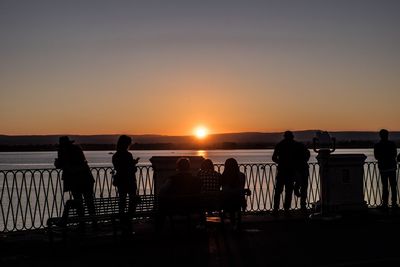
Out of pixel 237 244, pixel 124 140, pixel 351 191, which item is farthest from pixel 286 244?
pixel 351 191

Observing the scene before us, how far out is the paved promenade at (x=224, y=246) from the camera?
1007cm

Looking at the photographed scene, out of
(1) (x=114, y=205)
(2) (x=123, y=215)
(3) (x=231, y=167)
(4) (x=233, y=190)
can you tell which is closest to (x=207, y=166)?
(3) (x=231, y=167)

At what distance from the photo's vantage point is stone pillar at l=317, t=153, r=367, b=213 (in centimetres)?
1538

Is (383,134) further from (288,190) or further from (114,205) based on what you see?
(114,205)

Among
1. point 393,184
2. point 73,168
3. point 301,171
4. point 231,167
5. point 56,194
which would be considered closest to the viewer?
point 73,168

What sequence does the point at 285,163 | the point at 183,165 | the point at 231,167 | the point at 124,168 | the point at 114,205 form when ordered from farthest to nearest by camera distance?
1. the point at 285,163
2. the point at 231,167
3. the point at 124,168
4. the point at 183,165
5. the point at 114,205

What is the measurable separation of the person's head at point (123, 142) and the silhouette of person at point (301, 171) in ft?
13.5

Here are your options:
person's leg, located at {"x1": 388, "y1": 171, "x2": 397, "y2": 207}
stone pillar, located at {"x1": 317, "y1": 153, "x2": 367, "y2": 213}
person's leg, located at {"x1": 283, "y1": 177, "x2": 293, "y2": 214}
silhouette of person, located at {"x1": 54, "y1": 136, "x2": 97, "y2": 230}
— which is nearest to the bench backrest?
silhouette of person, located at {"x1": 54, "y1": 136, "x2": 97, "y2": 230}

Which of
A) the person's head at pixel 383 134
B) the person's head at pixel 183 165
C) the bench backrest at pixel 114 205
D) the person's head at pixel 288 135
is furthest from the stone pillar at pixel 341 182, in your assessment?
the bench backrest at pixel 114 205

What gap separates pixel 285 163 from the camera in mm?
15422

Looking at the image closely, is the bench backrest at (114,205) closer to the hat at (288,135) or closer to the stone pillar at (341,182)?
the hat at (288,135)

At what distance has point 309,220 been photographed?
14570 mm

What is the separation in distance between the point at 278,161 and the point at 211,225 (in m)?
2.47

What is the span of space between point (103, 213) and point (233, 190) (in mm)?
2459
